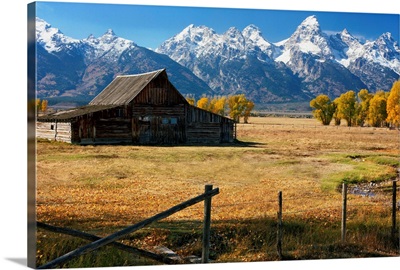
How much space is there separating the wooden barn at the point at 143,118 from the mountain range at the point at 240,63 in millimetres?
232

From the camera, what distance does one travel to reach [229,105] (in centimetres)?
1208

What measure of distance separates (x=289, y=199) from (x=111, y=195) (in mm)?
3454

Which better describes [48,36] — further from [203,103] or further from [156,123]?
[203,103]

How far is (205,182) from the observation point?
11.6m

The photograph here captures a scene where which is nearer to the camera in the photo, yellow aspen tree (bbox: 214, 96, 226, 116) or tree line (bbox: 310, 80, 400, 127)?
yellow aspen tree (bbox: 214, 96, 226, 116)

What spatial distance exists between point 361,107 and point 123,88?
490 centimetres

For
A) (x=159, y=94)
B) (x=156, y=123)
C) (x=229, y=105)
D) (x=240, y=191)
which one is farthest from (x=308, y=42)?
(x=156, y=123)

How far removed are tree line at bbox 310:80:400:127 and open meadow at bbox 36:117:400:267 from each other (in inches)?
9.1

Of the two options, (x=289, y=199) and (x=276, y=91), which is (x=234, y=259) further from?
(x=276, y=91)

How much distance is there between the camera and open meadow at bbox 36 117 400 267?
1059 centimetres

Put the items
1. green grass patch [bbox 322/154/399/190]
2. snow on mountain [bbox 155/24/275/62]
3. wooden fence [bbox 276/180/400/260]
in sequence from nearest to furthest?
wooden fence [bbox 276/180/400/260]
snow on mountain [bbox 155/24/275/62]
green grass patch [bbox 322/154/399/190]

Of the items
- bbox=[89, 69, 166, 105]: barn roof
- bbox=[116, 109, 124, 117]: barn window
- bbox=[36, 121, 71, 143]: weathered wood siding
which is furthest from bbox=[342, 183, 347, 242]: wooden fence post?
bbox=[36, 121, 71, 143]: weathered wood siding

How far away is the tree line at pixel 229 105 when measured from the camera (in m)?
12.0

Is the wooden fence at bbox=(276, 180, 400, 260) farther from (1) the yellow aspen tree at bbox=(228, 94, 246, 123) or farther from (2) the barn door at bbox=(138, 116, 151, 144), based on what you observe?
(2) the barn door at bbox=(138, 116, 151, 144)
